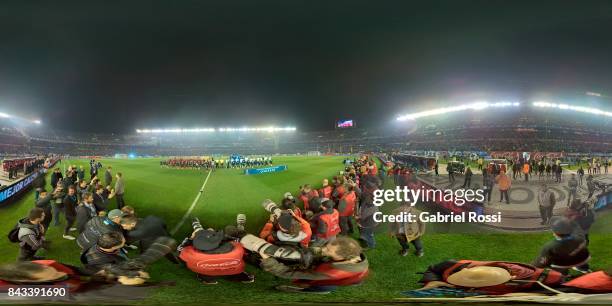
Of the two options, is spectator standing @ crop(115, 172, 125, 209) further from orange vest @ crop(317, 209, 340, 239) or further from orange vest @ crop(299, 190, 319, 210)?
orange vest @ crop(317, 209, 340, 239)

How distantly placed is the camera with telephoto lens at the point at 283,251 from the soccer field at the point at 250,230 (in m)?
A: 0.32

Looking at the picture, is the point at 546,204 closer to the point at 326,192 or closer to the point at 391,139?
the point at 391,139

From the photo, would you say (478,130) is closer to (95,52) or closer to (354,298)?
(354,298)

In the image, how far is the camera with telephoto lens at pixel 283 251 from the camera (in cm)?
475

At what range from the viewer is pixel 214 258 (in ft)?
15.0

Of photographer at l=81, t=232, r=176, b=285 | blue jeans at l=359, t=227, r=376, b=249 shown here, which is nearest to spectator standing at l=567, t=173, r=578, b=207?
blue jeans at l=359, t=227, r=376, b=249

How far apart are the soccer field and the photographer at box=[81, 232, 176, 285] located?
0.61ft

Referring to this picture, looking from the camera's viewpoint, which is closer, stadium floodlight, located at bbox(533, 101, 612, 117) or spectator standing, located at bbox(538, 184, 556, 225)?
spectator standing, located at bbox(538, 184, 556, 225)

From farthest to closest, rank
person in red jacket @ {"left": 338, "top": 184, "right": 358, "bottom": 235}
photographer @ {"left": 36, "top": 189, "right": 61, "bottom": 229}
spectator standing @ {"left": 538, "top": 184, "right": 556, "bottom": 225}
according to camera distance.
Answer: spectator standing @ {"left": 538, "top": 184, "right": 556, "bottom": 225} < person in red jacket @ {"left": 338, "top": 184, "right": 358, "bottom": 235} < photographer @ {"left": 36, "top": 189, "right": 61, "bottom": 229}

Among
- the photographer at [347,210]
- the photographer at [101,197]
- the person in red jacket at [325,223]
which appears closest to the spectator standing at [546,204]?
the photographer at [347,210]

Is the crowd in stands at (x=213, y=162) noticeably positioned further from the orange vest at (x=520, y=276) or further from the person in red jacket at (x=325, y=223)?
the orange vest at (x=520, y=276)

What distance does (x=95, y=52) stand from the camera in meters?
6.03

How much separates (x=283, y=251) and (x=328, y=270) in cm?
72

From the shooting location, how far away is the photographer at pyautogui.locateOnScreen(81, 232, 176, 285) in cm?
452
